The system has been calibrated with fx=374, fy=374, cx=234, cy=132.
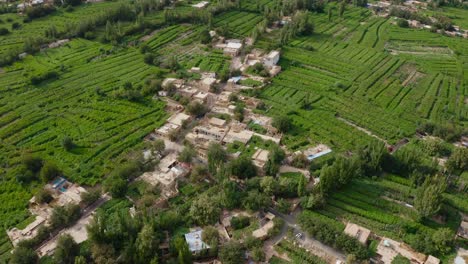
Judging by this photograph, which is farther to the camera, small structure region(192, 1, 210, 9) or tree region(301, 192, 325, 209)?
small structure region(192, 1, 210, 9)

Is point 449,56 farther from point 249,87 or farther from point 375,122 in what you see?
point 249,87

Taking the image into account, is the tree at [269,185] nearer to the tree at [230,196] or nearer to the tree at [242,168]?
the tree at [242,168]

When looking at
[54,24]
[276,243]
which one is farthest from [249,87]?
[54,24]

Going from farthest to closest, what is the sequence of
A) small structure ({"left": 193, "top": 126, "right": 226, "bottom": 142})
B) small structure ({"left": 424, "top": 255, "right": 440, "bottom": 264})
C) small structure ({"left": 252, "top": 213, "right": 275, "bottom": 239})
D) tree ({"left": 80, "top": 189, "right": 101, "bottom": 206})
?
small structure ({"left": 193, "top": 126, "right": 226, "bottom": 142}) < tree ({"left": 80, "top": 189, "right": 101, "bottom": 206}) < small structure ({"left": 252, "top": 213, "right": 275, "bottom": 239}) < small structure ({"left": 424, "top": 255, "right": 440, "bottom": 264})

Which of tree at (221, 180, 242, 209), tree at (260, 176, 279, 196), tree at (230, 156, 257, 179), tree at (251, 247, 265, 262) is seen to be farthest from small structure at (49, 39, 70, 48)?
tree at (251, 247, 265, 262)

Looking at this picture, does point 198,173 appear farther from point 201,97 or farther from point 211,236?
point 201,97

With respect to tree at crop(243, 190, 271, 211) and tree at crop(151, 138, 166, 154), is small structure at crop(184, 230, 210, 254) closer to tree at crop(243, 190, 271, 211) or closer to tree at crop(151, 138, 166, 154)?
tree at crop(243, 190, 271, 211)

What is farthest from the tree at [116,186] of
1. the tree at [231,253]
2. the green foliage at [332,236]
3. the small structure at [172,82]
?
the small structure at [172,82]

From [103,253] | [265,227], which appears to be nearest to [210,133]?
[265,227]
